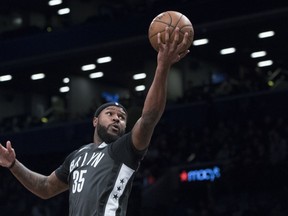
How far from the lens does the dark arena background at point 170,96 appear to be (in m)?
20.2

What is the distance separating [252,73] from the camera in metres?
26.9

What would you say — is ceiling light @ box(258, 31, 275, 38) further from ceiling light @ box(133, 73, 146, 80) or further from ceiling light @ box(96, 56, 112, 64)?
ceiling light @ box(133, 73, 146, 80)

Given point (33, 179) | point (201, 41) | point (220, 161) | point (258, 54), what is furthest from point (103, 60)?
point (33, 179)

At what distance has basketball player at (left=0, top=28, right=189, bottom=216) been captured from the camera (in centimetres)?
579

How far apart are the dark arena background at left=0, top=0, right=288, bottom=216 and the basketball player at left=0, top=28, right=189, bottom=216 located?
39.8ft

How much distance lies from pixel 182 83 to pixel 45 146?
267 inches

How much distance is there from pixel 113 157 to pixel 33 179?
1.09 meters

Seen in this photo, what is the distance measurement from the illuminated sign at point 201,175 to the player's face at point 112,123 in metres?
14.9

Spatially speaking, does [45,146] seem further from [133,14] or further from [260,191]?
[260,191]

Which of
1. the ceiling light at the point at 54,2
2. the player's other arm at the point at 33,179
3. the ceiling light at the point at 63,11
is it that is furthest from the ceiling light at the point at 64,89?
the player's other arm at the point at 33,179

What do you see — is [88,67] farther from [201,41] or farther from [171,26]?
[171,26]

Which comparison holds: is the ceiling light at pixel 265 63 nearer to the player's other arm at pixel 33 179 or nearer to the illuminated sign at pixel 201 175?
the illuminated sign at pixel 201 175

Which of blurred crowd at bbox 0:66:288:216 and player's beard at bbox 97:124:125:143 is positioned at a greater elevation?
player's beard at bbox 97:124:125:143

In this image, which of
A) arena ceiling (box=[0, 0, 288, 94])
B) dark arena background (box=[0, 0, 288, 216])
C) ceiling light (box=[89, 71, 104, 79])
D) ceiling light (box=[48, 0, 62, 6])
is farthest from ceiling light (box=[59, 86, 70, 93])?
ceiling light (box=[48, 0, 62, 6])
